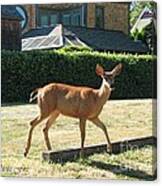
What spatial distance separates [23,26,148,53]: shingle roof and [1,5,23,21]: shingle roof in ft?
0.42

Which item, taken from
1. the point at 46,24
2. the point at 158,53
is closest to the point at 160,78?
the point at 158,53

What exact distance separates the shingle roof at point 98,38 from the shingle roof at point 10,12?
0.42 feet

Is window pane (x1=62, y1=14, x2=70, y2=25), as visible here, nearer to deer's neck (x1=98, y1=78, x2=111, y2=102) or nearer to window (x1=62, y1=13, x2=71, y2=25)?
window (x1=62, y1=13, x2=71, y2=25)

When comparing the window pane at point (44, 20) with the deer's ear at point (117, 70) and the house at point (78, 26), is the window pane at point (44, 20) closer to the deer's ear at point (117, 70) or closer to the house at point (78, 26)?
the house at point (78, 26)

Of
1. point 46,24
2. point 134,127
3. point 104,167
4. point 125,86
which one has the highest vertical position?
point 46,24

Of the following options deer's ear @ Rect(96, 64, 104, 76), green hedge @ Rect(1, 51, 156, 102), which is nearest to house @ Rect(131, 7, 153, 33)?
green hedge @ Rect(1, 51, 156, 102)

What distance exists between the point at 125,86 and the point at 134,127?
0.24 meters

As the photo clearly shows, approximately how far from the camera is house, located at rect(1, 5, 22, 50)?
353 cm

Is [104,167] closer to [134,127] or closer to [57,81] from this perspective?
Result: [134,127]

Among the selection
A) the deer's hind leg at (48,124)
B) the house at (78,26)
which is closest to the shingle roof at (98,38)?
the house at (78,26)

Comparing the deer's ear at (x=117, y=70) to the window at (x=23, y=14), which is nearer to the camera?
the deer's ear at (x=117, y=70)

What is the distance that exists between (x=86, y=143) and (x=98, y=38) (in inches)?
23.7

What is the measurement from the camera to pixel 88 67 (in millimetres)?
3469

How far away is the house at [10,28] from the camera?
3529 mm
